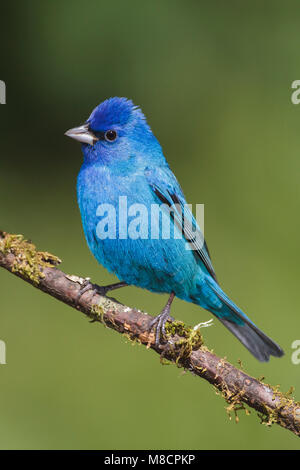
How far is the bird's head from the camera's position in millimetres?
4777

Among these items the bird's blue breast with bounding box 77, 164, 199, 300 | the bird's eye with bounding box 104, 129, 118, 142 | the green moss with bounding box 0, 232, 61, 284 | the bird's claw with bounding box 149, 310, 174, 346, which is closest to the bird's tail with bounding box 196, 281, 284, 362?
the bird's blue breast with bounding box 77, 164, 199, 300

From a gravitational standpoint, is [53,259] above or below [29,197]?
below

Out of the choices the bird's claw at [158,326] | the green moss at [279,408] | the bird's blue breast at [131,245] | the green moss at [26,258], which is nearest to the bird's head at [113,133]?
the bird's blue breast at [131,245]

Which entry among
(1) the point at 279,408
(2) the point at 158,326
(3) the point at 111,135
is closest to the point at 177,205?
(3) the point at 111,135

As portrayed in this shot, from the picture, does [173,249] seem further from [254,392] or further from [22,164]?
[22,164]

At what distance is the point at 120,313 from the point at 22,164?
365cm

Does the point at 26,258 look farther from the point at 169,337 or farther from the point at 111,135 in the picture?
the point at 111,135

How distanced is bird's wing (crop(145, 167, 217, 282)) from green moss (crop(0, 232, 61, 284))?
1.12 m

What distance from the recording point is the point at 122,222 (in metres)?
4.44

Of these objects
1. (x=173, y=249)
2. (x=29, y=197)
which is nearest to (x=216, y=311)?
(x=173, y=249)

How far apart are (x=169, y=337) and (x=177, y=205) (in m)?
1.37

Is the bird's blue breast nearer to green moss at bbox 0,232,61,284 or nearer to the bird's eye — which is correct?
the bird's eye

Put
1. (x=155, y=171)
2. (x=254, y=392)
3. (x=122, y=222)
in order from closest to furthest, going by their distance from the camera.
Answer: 1. (x=254, y=392)
2. (x=122, y=222)
3. (x=155, y=171)

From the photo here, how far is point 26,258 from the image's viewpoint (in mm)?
3926
